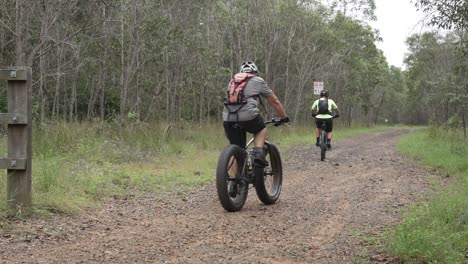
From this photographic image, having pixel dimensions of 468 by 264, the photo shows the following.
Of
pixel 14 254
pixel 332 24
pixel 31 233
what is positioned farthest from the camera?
pixel 332 24

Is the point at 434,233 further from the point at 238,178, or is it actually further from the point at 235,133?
the point at 235,133

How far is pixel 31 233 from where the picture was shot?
15.1 feet

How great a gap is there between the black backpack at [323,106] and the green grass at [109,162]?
316cm

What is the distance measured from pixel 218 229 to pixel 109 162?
216 inches

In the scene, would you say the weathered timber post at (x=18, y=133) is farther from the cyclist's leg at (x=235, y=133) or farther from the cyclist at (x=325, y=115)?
the cyclist at (x=325, y=115)

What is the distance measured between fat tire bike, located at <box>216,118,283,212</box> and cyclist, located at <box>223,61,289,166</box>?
0.49 ft

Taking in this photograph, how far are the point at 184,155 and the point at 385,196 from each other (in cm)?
662

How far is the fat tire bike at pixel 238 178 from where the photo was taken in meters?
5.78

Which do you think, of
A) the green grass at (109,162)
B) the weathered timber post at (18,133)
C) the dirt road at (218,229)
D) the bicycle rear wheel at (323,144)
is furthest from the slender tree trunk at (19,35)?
the bicycle rear wheel at (323,144)

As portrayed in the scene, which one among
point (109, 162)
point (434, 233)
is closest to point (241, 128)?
point (434, 233)

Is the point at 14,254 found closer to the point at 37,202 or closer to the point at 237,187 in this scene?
the point at 37,202

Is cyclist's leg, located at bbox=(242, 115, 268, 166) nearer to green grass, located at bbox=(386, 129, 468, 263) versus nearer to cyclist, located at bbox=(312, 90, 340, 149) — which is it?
green grass, located at bbox=(386, 129, 468, 263)

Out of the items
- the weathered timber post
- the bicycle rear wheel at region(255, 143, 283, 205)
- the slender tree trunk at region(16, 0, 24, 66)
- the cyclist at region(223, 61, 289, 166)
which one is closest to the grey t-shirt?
the cyclist at region(223, 61, 289, 166)

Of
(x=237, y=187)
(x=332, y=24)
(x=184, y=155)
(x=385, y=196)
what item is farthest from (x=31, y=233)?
(x=332, y=24)
